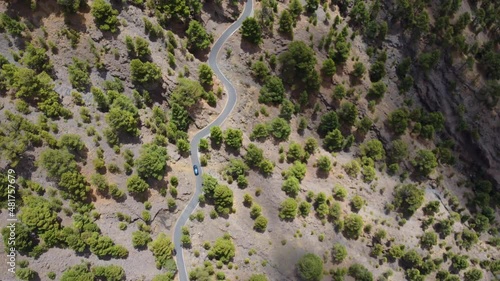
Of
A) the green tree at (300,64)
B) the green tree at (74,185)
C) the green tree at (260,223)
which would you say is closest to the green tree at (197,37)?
the green tree at (300,64)

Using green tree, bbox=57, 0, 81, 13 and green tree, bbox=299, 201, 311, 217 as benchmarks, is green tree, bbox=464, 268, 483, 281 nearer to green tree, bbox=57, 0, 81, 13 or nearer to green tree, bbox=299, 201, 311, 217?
green tree, bbox=299, 201, 311, 217

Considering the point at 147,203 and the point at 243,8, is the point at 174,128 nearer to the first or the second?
the point at 147,203

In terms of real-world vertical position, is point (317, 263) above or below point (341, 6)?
below

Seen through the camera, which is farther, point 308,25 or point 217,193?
point 308,25

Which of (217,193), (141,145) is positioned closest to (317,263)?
(217,193)

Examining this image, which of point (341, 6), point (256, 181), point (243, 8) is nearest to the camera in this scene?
point (256, 181)

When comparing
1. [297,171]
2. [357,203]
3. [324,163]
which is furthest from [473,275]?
[297,171]

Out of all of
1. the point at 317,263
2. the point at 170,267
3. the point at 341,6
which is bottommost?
the point at 170,267
